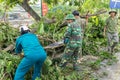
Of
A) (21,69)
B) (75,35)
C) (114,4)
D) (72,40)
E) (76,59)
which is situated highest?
(114,4)

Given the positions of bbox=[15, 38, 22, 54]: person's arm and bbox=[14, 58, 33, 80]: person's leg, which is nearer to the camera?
bbox=[14, 58, 33, 80]: person's leg

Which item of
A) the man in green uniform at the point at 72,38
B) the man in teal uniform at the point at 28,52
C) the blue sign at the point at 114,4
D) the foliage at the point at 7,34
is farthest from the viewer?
the blue sign at the point at 114,4

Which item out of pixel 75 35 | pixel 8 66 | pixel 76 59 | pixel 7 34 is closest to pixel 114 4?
pixel 76 59

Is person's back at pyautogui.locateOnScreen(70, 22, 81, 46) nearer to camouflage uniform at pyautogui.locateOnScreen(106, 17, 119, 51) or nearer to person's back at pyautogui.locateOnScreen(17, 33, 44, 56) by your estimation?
person's back at pyautogui.locateOnScreen(17, 33, 44, 56)

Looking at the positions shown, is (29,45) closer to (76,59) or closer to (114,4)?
(76,59)

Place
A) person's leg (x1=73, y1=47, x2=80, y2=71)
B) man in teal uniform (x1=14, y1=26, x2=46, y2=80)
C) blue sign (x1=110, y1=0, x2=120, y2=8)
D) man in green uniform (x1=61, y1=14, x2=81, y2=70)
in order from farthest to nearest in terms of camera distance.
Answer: blue sign (x1=110, y1=0, x2=120, y2=8) → person's leg (x1=73, y1=47, x2=80, y2=71) → man in green uniform (x1=61, y1=14, x2=81, y2=70) → man in teal uniform (x1=14, y1=26, x2=46, y2=80)

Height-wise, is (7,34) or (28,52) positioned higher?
(28,52)

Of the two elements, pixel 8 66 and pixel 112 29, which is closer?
pixel 8 66

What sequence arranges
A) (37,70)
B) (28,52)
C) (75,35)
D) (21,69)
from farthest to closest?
(75,35) → (37,70) → (21,69) → (28,52)

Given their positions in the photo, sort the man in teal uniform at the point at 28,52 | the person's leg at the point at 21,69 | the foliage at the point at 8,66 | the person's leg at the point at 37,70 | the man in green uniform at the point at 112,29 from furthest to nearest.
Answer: the man in green uniform at the point at 112,29 < the foliage at the point at 8,66 < the person's leg at the point at 37,70 < the person's leg at the point at 21,69 < the man in teal uniform at the point at 28,52

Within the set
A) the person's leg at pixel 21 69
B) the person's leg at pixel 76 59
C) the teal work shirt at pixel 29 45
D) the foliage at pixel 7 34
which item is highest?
the teal work shirt at pixel 29 45

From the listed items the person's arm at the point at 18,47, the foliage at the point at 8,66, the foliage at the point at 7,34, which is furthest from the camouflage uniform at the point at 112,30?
the person's arm at the point at 18,47

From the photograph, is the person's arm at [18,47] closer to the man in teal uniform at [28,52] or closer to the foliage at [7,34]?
the man in teal uniform at [28,52]

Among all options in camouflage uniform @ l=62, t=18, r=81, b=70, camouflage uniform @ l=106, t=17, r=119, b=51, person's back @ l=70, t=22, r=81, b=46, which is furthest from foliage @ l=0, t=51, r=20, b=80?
camouflage uniform @ l=106, t=17, r=119, b=51
